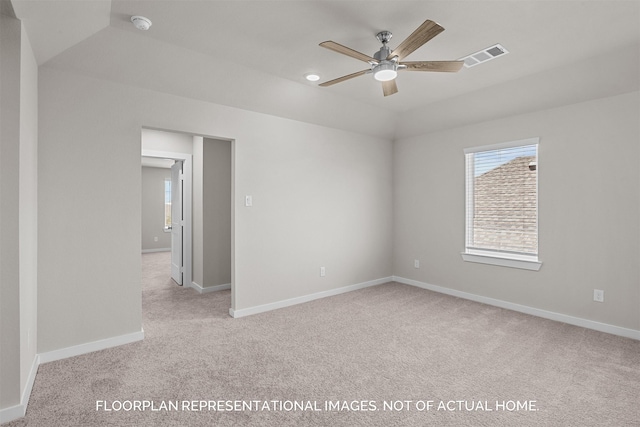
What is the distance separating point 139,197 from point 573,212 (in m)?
4.51

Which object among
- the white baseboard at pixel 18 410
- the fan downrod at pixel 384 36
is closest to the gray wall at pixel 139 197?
the white baseboard at pixel 18 410

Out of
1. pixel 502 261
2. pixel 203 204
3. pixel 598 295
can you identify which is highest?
pixel 203 204

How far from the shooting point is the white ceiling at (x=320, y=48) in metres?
2.30

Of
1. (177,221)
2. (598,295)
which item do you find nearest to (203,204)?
(177,221)

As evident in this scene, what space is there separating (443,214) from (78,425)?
4.53 metres

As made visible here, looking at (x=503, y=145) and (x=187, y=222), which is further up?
(x=503, y=145)

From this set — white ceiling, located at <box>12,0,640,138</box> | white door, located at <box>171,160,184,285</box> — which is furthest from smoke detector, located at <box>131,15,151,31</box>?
white door, located at <box>171,160,184,285</box>

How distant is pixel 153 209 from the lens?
952 centimetres

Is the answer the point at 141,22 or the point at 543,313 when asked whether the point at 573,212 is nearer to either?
the point at 543,313

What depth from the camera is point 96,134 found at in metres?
2.92

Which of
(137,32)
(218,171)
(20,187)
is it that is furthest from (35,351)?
(218,171)

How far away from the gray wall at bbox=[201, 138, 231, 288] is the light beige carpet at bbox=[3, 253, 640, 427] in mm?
1249

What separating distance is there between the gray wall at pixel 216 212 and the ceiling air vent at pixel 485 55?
11.4 ft

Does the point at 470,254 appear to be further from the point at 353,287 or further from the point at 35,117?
the point at 35,117
